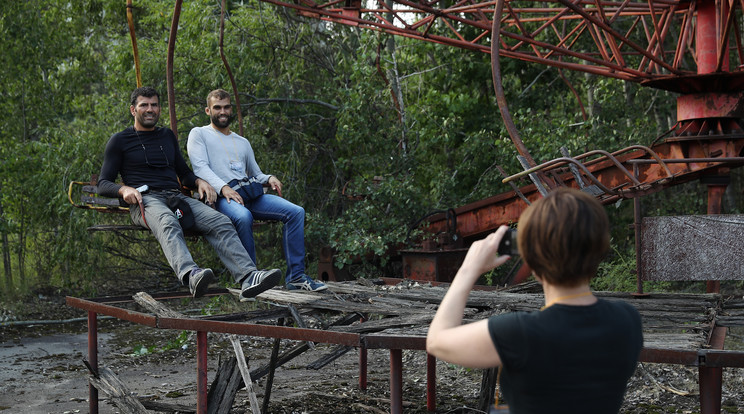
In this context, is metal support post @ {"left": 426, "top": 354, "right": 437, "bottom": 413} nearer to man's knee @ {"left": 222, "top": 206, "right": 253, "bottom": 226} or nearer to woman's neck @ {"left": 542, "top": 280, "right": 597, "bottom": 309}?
man's knee @ {"left": 222, "top": 206, "right": 253, "bottom": 226}

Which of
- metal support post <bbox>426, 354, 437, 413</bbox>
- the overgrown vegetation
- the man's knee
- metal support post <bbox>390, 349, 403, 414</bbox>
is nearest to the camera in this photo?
metal support post <bbox>390, 349, 403, 414</bbox>

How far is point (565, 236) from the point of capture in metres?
1.86

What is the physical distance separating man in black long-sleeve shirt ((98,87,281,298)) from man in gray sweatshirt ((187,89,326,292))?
0.19 metres

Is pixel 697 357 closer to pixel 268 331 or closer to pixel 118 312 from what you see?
pixel 268 331

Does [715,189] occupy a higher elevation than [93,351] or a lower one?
higher

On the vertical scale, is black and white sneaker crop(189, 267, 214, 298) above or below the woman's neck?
below

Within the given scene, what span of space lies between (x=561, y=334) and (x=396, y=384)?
2.49 meters

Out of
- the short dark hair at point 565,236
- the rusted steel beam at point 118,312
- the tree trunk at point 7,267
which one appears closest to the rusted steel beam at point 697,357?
the short dark hair at point 565,236

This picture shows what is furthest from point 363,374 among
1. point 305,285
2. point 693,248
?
point 693,248

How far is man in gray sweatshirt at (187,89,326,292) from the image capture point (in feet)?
20.8

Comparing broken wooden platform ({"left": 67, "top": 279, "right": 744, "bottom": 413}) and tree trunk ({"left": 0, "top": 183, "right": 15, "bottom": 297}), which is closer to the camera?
broken wooden platform ({"left": 67, "top": 279, "right": 744, "bottom": 413})

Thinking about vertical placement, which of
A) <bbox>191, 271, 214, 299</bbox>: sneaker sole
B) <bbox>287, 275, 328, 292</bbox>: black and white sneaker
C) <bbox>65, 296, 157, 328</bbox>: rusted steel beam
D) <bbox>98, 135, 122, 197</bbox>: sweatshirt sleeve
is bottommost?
<bbox>65, 296, 157, 328</bbox>: rusted steel beam

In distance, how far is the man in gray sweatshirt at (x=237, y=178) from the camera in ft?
20.8

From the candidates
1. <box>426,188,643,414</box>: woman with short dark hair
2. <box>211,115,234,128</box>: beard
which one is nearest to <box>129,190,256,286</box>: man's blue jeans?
<box>211,115,234,128</box>: beard
